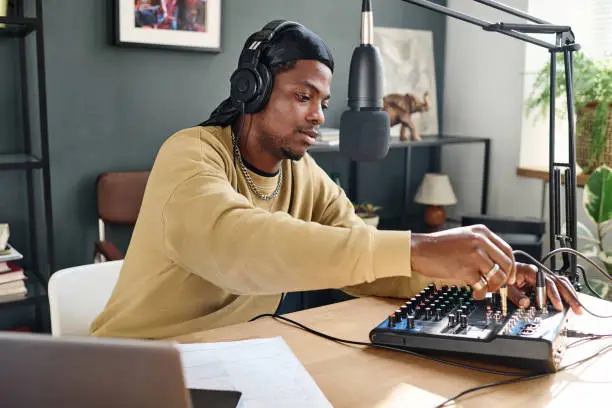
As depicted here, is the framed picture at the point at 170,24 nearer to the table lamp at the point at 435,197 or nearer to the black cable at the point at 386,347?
the table lamp at the point at 435,197

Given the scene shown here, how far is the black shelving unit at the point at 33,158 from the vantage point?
7.86 feet

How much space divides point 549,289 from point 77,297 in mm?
1016

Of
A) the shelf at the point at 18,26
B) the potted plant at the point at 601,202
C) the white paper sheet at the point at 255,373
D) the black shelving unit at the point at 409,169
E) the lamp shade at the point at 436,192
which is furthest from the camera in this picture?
the lamp shade at the point at 436,192

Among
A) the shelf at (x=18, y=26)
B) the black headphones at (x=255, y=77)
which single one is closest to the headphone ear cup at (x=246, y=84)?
the black headphones at (x=255, y=77)

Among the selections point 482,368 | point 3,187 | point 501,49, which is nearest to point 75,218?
point 3,187

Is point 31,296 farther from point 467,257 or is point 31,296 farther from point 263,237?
point 467,257

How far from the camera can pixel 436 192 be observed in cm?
381

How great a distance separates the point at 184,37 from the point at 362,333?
2.18 m

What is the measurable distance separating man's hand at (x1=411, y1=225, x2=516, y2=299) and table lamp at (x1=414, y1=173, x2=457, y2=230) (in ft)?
9.34

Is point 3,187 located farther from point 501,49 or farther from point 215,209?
point 501,49

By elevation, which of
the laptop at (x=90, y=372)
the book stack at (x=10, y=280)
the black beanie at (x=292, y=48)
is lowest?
the book stack at (x=10, y=280)

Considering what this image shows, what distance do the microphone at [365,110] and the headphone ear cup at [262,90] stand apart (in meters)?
0.31

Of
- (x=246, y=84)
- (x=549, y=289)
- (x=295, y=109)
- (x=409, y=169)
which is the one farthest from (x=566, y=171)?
(x=409, y=169)

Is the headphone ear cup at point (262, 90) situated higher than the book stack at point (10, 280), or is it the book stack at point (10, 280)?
the headphone ear cup at point (262, 90)
